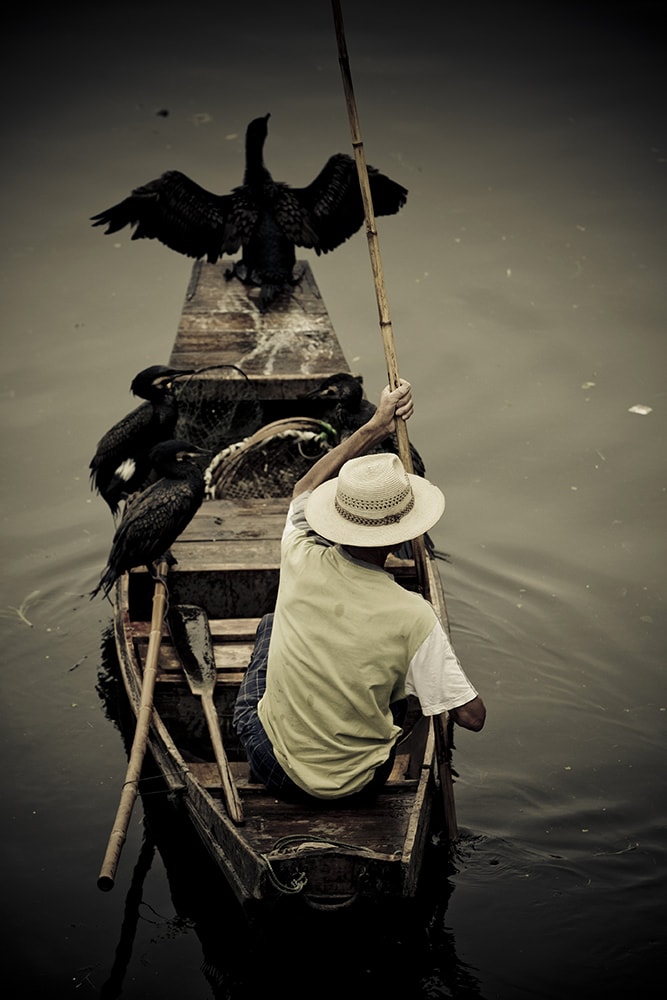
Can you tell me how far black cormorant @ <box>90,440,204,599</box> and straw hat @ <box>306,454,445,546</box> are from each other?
143 centimetres

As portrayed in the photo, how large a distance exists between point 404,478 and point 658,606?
3.23 meters

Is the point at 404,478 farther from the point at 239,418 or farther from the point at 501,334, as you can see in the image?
the point at 501,334

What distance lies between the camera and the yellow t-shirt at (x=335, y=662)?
3.21 meters

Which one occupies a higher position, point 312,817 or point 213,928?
point 312,817

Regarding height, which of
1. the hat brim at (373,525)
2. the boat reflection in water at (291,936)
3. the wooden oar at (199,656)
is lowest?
the boat reflection in water at (291,936)

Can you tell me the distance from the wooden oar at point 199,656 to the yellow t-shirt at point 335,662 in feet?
1.61

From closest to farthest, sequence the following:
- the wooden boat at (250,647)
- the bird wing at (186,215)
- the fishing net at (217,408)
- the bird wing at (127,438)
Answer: the wooden boat at (250,647) < the bird wing at (127,438) < the fishing net at (217,408) < the bird wing at (186,215)

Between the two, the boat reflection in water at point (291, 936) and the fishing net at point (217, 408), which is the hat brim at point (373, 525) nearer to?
the boat reflection in water at point (291, 936)

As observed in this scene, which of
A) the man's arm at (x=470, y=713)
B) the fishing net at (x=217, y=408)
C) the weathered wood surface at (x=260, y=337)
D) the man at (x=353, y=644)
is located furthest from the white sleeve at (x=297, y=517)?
the weathered wood surface at (x=260, y=337)

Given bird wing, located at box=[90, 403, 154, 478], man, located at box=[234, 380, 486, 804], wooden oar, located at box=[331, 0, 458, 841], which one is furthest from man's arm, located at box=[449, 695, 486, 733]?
bird wing, located at box=[90, 403, 154, 478]

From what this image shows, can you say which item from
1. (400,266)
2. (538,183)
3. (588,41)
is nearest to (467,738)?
(400,266)

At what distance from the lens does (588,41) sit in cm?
1279

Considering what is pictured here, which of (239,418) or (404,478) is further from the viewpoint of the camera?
(239,418)

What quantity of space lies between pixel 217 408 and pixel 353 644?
3.11 meters
